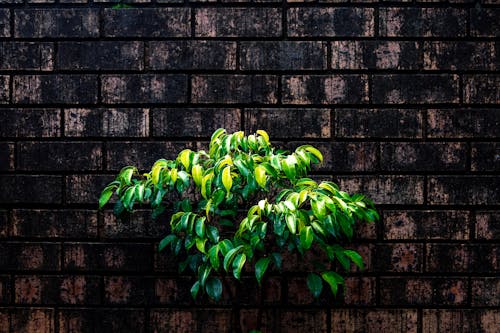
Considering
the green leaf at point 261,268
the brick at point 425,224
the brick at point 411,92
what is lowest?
the green leaf at point 261,268

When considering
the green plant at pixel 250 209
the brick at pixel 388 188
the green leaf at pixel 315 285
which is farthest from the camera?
the brick at pixel 388 188

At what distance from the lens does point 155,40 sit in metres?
2.16

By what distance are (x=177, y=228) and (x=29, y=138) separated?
37.4 inches

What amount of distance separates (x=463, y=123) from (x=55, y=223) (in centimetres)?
185

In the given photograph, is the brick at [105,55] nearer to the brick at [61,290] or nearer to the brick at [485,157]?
the brick at [61,290]

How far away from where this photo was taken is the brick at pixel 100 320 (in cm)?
215

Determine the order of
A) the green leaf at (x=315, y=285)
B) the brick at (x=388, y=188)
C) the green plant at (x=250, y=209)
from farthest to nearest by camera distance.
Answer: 1. the brick at (x=388, y=188)
2. the green leaf at (x=315, y=285)
3. the green plant at (x=250, y=209)

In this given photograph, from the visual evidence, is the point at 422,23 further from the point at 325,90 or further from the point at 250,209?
the point at 250,209

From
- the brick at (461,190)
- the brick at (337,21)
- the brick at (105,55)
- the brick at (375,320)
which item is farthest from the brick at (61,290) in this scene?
the brick at (461,190)

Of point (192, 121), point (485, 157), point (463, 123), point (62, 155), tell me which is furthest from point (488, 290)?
point (62, 155)

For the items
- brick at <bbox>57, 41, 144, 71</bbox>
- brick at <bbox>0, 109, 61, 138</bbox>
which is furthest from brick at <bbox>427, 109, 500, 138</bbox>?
brick at <bbox>0, 109, 61, 138</bbox>

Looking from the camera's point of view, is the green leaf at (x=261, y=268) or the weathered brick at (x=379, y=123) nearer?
the green leaf at (x=261, y=268)

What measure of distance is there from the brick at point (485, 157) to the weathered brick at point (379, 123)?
10.2 inches

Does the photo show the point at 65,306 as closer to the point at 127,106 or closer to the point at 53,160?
the point at 53,160
